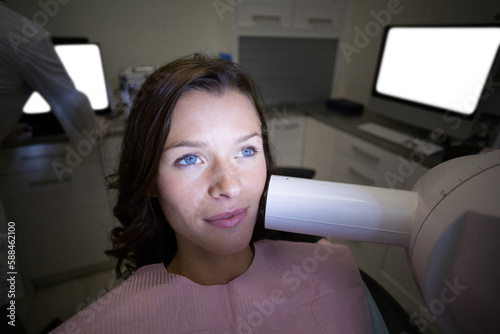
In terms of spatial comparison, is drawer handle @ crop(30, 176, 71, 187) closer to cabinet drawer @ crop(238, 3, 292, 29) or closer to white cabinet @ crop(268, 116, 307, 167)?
white cabinet @ crop(268, 116, 307, 167)

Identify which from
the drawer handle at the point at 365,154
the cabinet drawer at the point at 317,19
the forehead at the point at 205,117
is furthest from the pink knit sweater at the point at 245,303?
the cabinet drawer at the point at 317,19

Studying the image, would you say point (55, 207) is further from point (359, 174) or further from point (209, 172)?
point (359, 174)

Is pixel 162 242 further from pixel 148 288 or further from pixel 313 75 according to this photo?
pixel 313 75

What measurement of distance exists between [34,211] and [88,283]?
0.63 metres

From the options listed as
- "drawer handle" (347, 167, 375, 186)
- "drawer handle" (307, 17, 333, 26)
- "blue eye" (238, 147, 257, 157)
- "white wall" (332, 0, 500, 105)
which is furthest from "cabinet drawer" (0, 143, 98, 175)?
"white wall" (332, 0, 500, 105)

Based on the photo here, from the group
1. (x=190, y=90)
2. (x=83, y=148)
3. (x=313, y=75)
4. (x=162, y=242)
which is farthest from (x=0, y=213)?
(x=313, y=75)

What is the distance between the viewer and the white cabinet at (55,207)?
1455 millimetres

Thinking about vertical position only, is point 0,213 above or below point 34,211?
above

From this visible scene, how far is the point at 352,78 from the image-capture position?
2375 mm

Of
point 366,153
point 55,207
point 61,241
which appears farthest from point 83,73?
point 366,153

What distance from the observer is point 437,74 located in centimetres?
142

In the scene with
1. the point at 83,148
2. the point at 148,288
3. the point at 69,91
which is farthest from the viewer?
the point at 83,148

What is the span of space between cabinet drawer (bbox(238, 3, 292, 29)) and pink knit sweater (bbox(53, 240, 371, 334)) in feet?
5.45

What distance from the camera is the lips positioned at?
58cm
